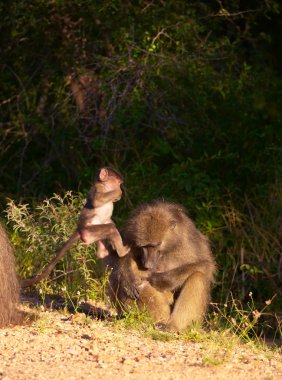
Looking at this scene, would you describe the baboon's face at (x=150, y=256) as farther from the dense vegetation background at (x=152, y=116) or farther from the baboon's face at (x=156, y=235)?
the dense vegetation background at (x=152, y=116)

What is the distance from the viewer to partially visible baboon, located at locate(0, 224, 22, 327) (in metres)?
5.96

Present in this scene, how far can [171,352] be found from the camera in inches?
214

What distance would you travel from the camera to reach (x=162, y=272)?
21.6ft

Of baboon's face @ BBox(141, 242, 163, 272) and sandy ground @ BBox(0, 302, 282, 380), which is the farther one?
baboon's face @ BBox(141, 242, 163, 272)

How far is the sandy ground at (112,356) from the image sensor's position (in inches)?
195

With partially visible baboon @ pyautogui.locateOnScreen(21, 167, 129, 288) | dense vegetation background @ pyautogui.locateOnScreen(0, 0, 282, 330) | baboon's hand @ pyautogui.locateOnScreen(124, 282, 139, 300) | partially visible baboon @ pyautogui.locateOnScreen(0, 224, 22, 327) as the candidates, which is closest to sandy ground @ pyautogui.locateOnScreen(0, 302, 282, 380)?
partially visible baboon @ pyautogui.locateOnScreen(0, 224, 22, 327)

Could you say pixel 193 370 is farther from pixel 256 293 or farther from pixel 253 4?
pixel 253 4

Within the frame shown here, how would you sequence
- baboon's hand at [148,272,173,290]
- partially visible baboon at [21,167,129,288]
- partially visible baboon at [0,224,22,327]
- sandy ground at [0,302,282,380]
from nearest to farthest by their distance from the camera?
sandy ground at [0,302,282,380], partially visible baboon at [0,224,22,327], partially visible baboon at [21,167,129,288], baboon's hand at [148,272,173,290]

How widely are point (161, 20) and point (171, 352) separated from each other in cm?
590

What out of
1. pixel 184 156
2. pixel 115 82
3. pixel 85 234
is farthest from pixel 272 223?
pixel 85 234

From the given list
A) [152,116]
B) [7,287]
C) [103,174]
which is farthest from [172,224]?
[152,116]

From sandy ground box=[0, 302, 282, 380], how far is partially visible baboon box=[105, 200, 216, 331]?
0.54 metres

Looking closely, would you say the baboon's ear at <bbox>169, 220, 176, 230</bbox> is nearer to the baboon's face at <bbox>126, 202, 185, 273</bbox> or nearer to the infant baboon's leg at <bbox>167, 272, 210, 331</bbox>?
the baboon's face at <bbox>126, 202, 185, 273</bbox>

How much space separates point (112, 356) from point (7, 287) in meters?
1.06
